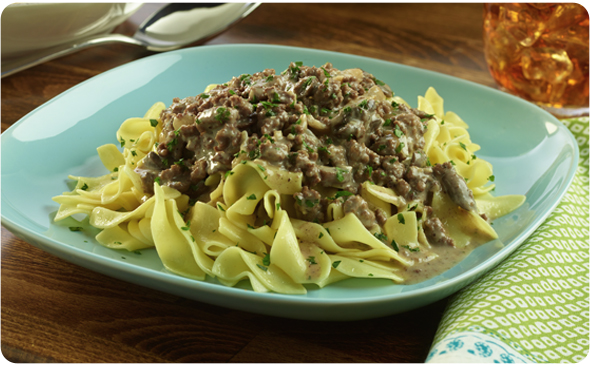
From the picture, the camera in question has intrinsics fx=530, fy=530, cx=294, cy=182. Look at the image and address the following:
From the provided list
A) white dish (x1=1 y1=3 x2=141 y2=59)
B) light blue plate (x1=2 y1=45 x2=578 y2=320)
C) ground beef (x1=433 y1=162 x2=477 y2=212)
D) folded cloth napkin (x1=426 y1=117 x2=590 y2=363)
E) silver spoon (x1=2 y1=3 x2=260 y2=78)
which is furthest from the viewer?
silver spoon (x1=2 y1=3 x2=260 y2=78)

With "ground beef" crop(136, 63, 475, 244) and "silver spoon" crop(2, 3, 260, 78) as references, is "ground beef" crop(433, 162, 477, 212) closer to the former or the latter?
"ground beef" crop(136, 63, 475, 244)

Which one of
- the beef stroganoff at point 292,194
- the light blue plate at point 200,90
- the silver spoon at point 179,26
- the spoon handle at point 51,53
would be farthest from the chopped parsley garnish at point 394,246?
the spoon handle at point 51,53

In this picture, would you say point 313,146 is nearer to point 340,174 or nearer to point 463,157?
point 340,174

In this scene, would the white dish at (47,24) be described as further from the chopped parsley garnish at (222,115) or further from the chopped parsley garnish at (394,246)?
the chopped parsley garnish at (394,246)

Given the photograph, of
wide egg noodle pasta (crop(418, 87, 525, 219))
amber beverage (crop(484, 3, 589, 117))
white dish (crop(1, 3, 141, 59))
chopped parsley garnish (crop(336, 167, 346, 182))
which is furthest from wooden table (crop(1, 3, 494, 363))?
amber beverage (crop(484, 3, 589, 117))

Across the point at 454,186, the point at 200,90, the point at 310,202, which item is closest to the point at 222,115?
the point at 310,202

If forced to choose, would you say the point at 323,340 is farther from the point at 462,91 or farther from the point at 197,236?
the point at 462,91

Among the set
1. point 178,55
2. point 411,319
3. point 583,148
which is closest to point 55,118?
point 178,55
